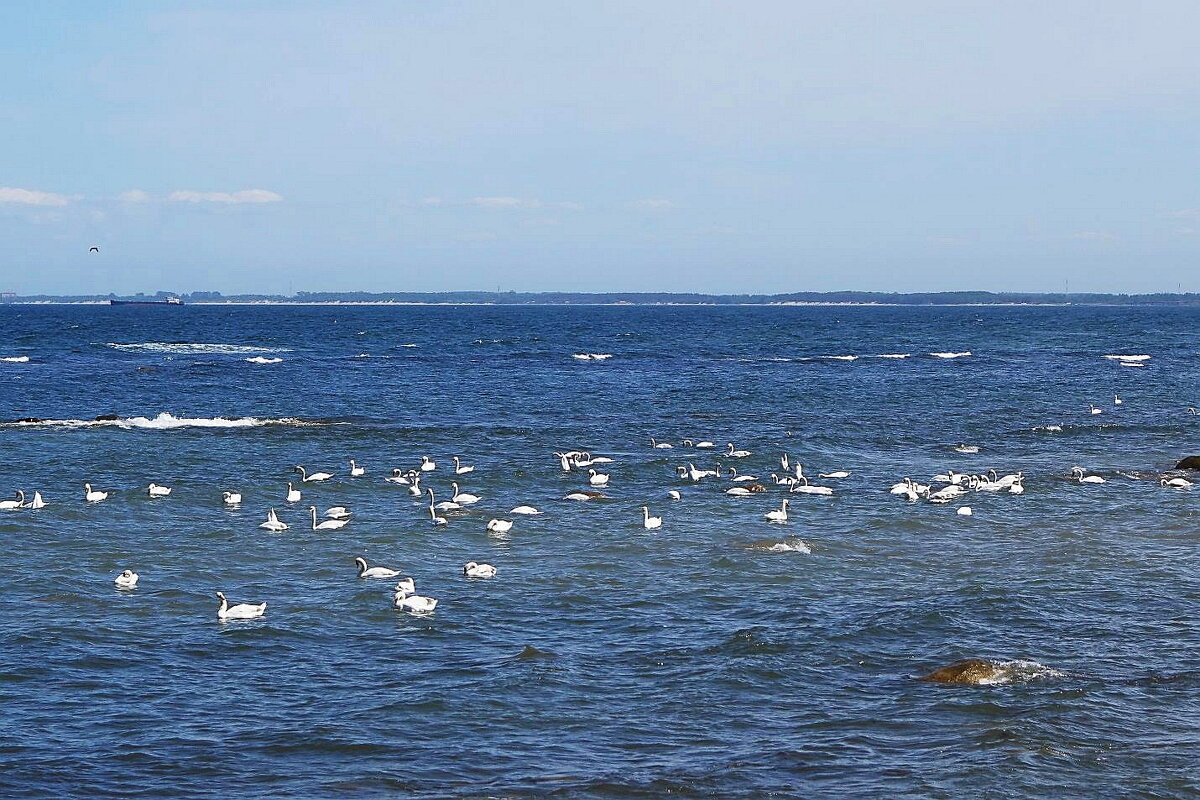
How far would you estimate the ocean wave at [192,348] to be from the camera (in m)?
95.8

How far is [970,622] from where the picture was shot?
67.4ft

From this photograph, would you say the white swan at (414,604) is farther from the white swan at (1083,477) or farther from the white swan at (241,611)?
the white swan at (1083,477)

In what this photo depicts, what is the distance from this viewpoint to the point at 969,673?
17469mm

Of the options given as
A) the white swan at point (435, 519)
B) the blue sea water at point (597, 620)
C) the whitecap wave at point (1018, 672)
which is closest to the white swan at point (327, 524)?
the blue sea water at point (597, 620)

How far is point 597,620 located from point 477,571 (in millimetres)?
3810

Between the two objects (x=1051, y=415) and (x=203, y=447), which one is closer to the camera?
(x=203, y=447)

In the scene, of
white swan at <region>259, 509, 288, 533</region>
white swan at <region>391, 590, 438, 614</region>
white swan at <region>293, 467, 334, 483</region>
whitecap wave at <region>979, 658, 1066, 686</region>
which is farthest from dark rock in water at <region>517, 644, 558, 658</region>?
white swan at <region>293, 467, 334, 483</region>

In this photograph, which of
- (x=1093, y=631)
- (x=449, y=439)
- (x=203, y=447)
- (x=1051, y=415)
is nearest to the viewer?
(x=1093, y=631)

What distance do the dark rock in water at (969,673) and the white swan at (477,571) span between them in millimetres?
8973

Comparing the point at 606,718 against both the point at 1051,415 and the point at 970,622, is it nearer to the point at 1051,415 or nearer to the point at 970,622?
the point at 970,622

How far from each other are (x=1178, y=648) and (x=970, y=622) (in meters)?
3.00

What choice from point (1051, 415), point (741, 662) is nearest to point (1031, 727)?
point (741, 662)

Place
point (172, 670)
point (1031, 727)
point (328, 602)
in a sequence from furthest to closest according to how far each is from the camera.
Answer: point (328, 602) < point (172, 670) < point (1031, 727)

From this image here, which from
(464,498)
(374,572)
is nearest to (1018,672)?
(374,572)
